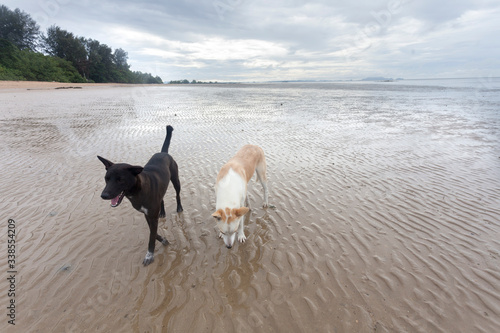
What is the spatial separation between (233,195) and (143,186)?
1.64m

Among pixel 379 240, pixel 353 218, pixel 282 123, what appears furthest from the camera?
pixel 282 123

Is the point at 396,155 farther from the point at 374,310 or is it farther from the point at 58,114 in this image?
the point at 58,114

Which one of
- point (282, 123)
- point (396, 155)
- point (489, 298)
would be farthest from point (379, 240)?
point (282, 123)

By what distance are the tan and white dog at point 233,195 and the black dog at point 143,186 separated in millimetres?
1172

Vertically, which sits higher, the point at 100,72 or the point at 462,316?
the point at 100,72

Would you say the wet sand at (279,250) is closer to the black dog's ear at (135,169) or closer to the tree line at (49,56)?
the black dog's ear at (135,169)

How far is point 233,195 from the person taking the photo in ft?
14.8

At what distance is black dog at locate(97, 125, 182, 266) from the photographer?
3527 mm

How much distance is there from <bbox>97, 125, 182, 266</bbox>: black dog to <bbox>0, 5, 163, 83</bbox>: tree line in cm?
6093

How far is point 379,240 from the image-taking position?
5.01 meters

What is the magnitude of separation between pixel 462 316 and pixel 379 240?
Answer: 1.76 m

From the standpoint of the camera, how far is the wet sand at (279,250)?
344cm

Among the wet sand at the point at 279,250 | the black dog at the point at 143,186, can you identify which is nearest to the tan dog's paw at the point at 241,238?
the wet sand at the point at 279,250

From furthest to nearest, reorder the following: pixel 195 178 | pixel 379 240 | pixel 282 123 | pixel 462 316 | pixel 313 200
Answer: pixel 282 123, pixel 195 178, pixel 313 200, pixel 379 240, pixel 462 316
